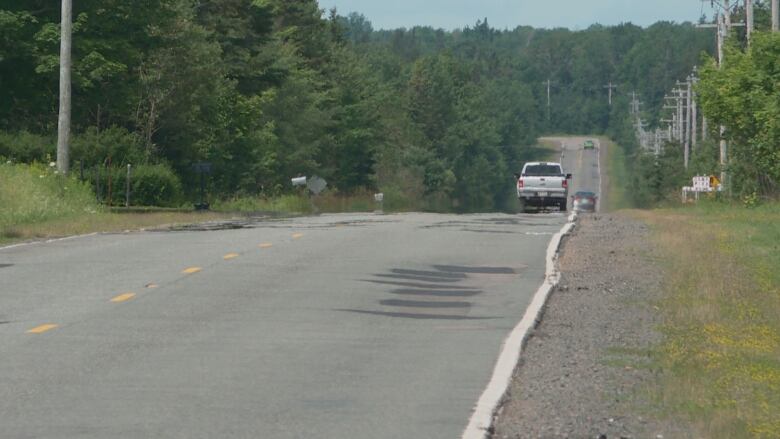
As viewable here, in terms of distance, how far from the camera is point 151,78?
62406mm

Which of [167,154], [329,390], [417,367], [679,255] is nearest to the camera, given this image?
[329,390]

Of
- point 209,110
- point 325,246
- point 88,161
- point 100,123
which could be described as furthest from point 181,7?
point 325,246

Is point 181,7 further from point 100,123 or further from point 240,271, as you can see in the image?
point 240,271

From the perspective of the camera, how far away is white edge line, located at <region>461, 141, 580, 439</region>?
10344mm

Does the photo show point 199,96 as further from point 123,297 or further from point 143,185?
point 123,297

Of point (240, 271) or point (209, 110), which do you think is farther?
point (209, 110)

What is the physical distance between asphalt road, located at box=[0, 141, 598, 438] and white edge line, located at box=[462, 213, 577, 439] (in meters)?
0.12

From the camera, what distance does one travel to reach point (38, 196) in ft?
122

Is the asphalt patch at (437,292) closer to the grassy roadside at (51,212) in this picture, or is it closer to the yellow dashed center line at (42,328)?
the yellow dashed center line at (42,328)

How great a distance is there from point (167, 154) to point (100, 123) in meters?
6.08

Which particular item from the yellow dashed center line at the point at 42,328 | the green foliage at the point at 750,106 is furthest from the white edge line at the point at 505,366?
the green foliage at the point at 750,106

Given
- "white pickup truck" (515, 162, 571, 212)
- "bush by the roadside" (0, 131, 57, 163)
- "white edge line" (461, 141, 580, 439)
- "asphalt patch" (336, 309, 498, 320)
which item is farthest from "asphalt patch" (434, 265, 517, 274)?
"white pickup truck" (515, 162, 571, 212)

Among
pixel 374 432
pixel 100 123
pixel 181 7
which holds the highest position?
pixel 181 7

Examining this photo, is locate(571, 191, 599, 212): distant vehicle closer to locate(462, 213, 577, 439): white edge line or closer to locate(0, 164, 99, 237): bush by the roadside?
locate(0, 164, 99, 237): bush by the roadside
